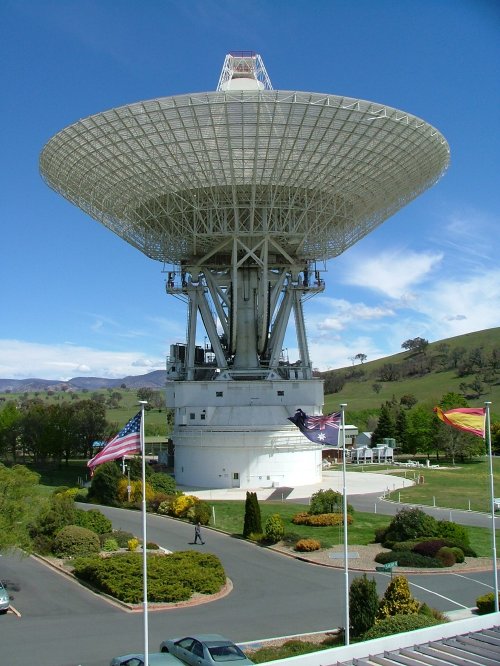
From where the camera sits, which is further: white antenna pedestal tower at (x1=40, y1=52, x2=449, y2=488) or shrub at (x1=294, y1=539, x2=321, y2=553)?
white antenna pedestal tower at (x1=40, y1=52, x2=449, y2=488)

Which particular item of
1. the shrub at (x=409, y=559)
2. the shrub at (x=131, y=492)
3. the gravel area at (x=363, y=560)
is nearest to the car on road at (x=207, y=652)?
the gravel area at (x=363, y=560)

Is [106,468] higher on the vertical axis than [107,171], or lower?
lower

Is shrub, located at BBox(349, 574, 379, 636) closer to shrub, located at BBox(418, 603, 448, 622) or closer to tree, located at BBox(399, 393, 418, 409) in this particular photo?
shrub, located at BBox(418, 603, 448, 622)

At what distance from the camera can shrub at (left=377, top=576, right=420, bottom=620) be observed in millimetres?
21594

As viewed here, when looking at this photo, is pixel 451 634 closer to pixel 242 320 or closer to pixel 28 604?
pixel 28 604

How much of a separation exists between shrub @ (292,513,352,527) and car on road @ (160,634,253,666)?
22.3 metres

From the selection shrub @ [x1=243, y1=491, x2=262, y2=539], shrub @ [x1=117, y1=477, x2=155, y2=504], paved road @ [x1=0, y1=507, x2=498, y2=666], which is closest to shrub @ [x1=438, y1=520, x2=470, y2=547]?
paved road @ [x1=0, y1=507, x2=498, y2=666]

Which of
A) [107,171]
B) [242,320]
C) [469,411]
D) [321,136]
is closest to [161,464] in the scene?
[242,320]

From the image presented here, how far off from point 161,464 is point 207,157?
34.2 metres

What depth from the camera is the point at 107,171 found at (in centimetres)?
5244

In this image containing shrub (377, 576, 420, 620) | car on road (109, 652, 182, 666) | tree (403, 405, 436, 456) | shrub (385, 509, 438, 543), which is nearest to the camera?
car on road (109, 652, 182, 666)

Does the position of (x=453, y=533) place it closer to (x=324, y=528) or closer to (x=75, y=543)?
(x=324, y=528)

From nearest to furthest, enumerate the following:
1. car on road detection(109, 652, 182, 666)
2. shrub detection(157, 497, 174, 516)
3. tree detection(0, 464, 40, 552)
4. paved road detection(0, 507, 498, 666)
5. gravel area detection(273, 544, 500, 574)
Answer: car on road detection(109, 652, 182, 666), paved road detection(0, 507, 498, 666), tree detection(0, 464, 40, 552), gravel area detection(273, 544, 500, 574), shrub detection(157, 497, 174, 516)

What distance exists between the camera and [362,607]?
2188cm
